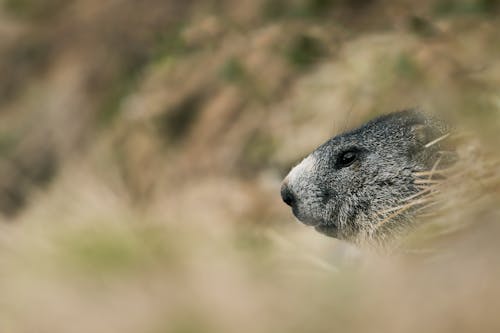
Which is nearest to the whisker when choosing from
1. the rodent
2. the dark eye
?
the rodent

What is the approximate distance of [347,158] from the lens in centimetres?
232

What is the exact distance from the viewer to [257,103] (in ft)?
17.3

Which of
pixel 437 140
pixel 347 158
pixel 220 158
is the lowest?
pixel 437 140

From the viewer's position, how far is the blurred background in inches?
49.2

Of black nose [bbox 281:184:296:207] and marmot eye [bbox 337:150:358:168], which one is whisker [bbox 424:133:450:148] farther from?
black nose [bbox 281:184:296:207]

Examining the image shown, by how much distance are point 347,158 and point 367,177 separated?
0.09 metres

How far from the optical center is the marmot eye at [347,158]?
2.31m

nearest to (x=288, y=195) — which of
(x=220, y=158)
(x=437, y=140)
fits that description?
(x=437, y=140)

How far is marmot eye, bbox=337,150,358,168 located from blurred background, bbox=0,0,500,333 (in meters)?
0.29

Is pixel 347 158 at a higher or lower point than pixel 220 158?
lower

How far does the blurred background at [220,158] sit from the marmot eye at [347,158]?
11.4 inches

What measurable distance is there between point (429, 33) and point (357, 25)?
129 cm

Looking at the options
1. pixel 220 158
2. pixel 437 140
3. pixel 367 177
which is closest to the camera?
pixel 437 140

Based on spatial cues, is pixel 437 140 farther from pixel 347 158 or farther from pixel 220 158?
pixel 220 158
